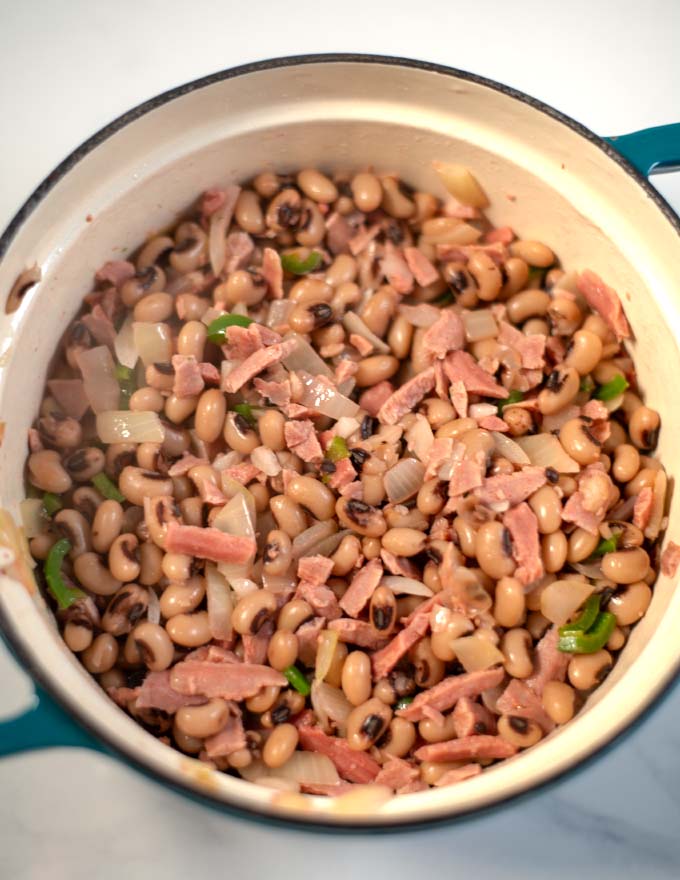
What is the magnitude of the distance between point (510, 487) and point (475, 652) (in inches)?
10.0

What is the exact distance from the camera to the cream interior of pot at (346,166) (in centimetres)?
126

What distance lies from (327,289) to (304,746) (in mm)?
748

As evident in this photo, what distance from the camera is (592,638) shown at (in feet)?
4.10

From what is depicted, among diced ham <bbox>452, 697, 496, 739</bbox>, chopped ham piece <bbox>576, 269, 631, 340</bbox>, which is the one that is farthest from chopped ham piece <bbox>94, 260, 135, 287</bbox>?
diced ham <bbox>452, 697, 496, 739</bbox>

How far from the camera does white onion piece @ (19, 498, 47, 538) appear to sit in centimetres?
128

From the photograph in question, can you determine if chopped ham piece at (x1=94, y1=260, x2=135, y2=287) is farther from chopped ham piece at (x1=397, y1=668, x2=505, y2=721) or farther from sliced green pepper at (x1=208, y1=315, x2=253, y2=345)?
chopped ham piece at (x1=397, y1=668, x2=505, y2=721)

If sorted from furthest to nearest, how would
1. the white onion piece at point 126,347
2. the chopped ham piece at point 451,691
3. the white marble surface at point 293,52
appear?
the white onion piece at point 126,347, the chopped ham piece at point 451,691, the white marble surface at point 293,52

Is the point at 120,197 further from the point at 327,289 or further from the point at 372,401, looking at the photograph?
the point at 372,401

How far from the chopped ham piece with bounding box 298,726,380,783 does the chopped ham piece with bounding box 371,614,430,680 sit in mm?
110

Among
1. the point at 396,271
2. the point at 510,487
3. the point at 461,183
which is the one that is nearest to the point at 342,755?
the point at 510,487

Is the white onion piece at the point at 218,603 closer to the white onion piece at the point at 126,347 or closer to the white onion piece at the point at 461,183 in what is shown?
the white onion piece at the point at 126,347

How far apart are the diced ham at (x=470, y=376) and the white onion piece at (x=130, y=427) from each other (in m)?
0.49

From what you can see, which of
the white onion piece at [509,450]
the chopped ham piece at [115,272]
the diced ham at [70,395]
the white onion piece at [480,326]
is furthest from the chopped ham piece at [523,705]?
the chopped ham piece at [115,272]

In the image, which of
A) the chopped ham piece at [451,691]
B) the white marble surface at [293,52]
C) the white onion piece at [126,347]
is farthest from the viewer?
the white onion piece at [126,347]
